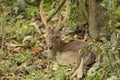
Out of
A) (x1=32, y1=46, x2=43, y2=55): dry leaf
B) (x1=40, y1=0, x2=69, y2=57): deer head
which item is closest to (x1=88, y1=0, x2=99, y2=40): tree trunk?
(x1=40, y1=0, x2=69, y2=57): deer head

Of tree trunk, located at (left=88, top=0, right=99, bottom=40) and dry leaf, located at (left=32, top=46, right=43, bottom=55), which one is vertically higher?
tree trunk, located at (left=88, top=0, right=99, bottom=40)

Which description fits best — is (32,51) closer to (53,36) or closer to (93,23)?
(53,36)

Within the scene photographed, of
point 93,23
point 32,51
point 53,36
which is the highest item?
point 93,23

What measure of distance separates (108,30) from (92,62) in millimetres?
1365

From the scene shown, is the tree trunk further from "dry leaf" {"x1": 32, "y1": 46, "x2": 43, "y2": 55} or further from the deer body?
"dry leaf" {"x1": 32, "y1": 46, "x2": 43, "y2": 55}

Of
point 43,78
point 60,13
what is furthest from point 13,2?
point 43,78

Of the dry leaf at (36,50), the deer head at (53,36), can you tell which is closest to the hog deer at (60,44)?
the deer head at (53,36)

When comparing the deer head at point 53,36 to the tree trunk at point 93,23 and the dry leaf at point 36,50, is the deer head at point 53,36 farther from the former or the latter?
the tree trunk at point 93,23

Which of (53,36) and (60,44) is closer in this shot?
(53,36)

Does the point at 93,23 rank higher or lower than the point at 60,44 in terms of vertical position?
higher

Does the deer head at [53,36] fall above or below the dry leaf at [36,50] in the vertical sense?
above

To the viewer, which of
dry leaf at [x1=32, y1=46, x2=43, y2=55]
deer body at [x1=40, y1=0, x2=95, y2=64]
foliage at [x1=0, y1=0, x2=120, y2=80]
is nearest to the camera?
foliage at [x1=0, y1=0, x2=120, y2=80]

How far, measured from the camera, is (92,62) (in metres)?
5.23

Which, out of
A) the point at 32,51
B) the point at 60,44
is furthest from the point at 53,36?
the point at 32,51
